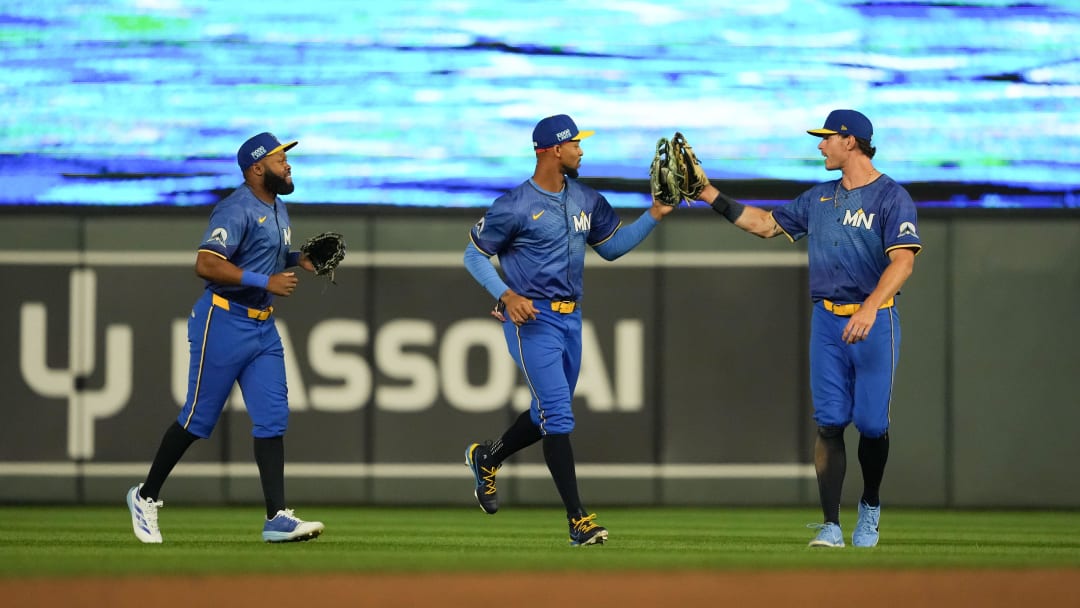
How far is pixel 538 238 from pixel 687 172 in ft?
2.60

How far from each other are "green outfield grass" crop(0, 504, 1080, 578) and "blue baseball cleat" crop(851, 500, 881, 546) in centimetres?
12

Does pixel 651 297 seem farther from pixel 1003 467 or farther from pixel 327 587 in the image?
pixel 327 587

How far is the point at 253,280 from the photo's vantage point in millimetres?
7473

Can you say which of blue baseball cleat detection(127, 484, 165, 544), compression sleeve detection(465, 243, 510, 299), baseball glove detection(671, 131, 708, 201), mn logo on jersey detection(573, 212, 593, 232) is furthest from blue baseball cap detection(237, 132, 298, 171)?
baseball glove detection(671, 131, 708, 201)

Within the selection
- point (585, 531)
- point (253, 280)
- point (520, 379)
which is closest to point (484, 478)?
point (585, 531)

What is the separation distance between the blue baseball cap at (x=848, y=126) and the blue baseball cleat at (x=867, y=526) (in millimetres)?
1713

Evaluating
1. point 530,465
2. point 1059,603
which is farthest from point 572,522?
point 530,465

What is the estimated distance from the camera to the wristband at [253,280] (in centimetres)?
747

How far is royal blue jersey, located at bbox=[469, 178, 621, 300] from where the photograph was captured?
7.76 m

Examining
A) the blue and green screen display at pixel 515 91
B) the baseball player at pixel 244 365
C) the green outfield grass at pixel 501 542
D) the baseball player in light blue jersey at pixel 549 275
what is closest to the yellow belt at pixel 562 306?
the baseball player in light blue jersey at pixel 549 275

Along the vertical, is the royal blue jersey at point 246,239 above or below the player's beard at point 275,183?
below

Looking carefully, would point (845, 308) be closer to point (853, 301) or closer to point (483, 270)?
point (853, 301)

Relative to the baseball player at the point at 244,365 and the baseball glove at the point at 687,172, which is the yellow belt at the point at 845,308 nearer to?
the baseball glove at the point at 687,172

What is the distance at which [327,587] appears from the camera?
589 centimetres
